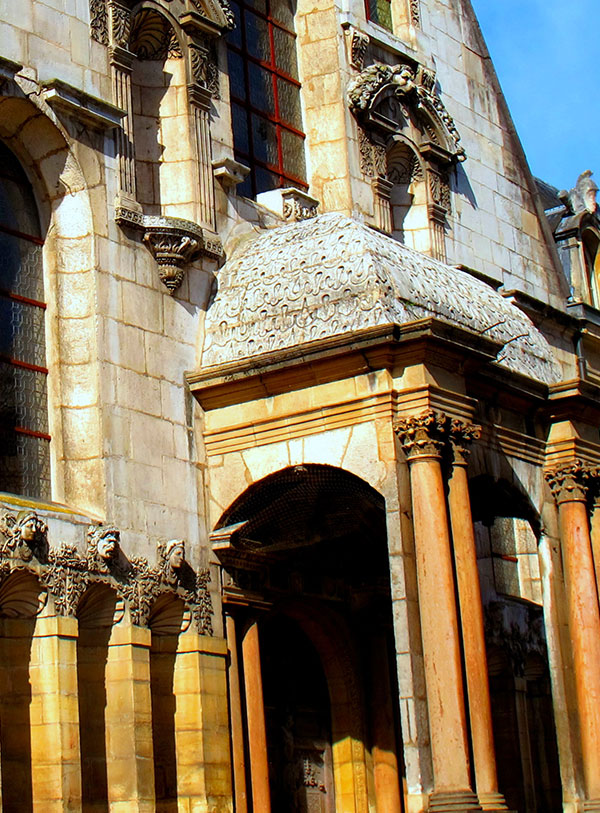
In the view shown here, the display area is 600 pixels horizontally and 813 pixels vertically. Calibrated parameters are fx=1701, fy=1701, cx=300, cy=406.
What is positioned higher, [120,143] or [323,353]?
[120,143]

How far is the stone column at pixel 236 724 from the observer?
17203 millimetres

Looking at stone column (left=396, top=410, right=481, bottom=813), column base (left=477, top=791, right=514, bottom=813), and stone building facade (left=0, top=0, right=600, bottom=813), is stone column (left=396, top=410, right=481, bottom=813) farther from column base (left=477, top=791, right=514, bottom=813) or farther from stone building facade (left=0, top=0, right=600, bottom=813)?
column base (left=477, top=791, right=514, bottom=813)

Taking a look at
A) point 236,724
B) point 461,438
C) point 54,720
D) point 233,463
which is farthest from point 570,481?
point 54,720

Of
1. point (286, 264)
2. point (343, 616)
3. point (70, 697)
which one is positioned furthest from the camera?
point (343, 616)

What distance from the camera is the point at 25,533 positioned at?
51.1ft

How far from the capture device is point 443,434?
55.4ft

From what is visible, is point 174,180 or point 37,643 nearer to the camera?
point 37,643

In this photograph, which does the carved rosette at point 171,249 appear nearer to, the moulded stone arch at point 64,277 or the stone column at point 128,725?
the moulded stone arch at point 64,277

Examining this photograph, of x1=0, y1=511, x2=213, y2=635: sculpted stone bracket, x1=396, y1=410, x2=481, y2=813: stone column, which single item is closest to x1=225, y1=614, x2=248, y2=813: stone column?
x1=0, y1=511, x2=213, y2=635: sculpted stone bracket

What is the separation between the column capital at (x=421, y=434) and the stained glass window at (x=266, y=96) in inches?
193

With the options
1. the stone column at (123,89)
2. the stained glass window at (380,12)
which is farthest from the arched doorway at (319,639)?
the stained glass window at (380,12)

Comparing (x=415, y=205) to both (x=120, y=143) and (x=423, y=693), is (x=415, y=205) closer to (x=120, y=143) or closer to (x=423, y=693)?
(x=120, y=143)

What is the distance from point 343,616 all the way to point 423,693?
4.15m

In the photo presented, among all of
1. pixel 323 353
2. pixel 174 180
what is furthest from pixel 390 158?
pixel 323 353
